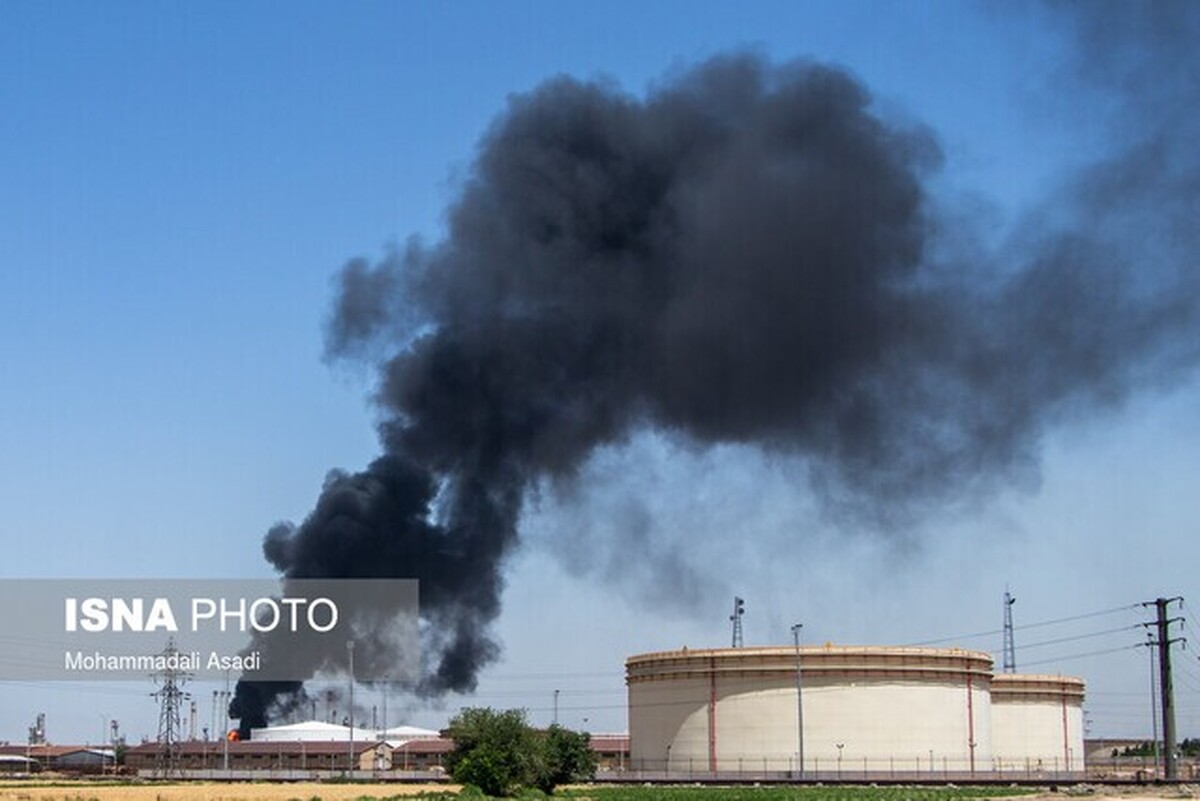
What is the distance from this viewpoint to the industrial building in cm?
9694

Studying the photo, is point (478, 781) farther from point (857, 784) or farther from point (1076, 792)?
point (1076, 792)

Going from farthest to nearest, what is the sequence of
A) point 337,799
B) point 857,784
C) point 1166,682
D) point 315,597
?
point 315,597
point 1166,682
point 857,784
point 337,799

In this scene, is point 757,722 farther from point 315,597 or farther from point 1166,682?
point 315,597

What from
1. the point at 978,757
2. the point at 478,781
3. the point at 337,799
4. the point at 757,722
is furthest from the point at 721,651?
the point at 337,799

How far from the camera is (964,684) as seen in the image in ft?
335

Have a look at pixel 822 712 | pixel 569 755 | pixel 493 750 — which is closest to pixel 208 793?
pixel 493 750

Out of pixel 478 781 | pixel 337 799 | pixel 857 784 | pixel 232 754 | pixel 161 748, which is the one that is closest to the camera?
pixel 337 799

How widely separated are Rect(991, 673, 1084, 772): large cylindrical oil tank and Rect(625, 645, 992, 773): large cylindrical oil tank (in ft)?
65.5

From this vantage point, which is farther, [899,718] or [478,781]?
[899,718]

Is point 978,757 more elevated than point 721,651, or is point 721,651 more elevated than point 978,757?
point 721,651

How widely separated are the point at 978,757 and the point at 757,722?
50.8 ft

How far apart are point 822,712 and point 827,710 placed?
1.15ft

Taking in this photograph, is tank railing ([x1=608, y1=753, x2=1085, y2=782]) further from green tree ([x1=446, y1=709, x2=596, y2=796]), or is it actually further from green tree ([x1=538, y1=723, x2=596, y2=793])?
green tree ([x1=446, y1=709, x2=596, y2=796])

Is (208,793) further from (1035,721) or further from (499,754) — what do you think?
(1035,721)
